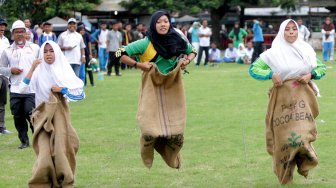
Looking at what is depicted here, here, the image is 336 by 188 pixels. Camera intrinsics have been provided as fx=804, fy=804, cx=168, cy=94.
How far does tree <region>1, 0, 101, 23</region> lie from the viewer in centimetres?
3519

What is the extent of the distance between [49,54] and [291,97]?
2.76m

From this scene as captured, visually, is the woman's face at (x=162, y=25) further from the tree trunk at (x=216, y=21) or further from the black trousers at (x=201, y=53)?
the tree trunk at (x=216, y=21)

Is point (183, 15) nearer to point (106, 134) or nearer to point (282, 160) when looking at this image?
point (106, 134)

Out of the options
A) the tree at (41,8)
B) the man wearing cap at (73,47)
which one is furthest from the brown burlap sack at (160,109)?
the tree at (41,8)

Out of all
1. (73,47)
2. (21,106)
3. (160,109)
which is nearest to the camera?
(160,109)

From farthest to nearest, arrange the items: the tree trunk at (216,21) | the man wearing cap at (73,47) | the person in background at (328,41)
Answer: the tree trunk at (216,21), the person in background at (328,41), the man wearing cap at (73,47)

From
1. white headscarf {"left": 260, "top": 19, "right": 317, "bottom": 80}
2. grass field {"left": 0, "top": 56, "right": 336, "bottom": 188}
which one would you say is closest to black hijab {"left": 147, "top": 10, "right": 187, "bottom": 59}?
white headscarf {"left": 260, "top": 19, "right": 317, "bottom": 80}

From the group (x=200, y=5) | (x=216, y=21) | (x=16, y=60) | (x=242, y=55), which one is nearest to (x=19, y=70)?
(x=16, y=60)

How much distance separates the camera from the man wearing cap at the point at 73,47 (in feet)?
63.4

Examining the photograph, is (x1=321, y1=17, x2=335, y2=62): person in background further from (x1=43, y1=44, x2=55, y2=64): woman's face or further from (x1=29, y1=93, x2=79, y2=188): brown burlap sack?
(x1=29, y1=93, x2=79, y2=188): brown burlap sack

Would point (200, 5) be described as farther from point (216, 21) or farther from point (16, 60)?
point (16, 60)

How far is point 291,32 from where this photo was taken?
29.5ft

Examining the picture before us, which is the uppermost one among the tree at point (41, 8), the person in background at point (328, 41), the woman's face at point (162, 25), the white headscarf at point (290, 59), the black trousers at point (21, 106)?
the woman's face at point (162, 25)

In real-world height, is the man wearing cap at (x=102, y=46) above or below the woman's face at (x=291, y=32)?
below
